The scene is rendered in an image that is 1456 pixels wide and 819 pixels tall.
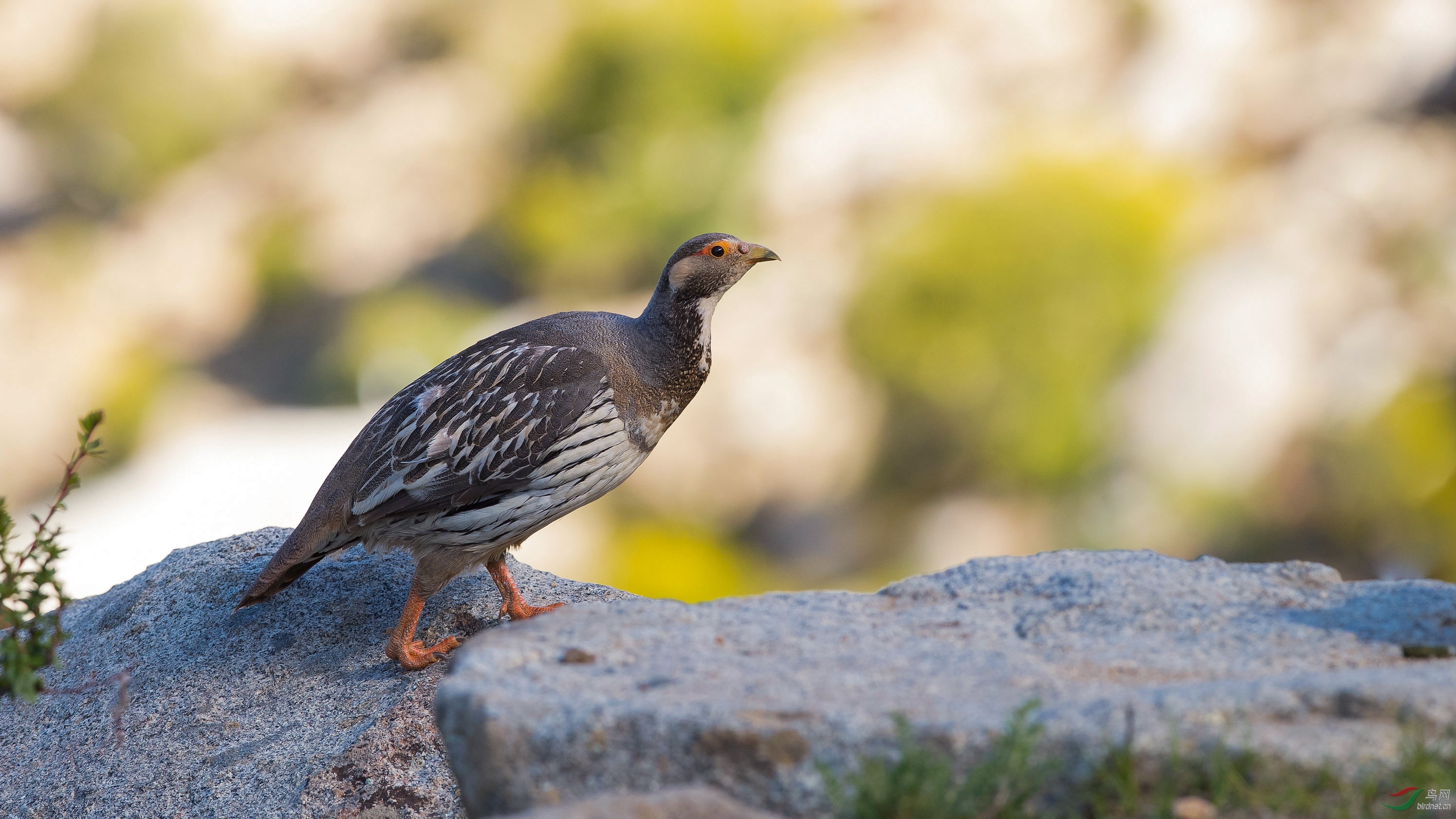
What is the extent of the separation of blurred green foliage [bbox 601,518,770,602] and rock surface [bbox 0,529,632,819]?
2053 centimetres

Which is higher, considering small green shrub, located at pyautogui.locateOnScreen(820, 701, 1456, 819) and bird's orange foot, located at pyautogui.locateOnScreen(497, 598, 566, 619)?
bird's orange foot, located at pyautogui.locateOnScreen(497, 598, 566, 619)

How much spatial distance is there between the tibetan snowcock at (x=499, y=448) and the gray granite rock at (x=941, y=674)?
1.98 m

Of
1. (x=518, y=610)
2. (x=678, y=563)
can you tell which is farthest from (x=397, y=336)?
(x=518, y=610)

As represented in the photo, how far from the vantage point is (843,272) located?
112ft

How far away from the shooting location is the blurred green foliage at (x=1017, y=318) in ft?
106

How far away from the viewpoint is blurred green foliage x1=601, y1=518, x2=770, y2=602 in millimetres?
29062

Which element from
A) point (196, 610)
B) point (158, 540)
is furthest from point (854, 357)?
point (196, 610)

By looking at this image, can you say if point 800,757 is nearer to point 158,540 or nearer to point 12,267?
point 158,540

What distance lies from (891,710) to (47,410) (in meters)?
37.9

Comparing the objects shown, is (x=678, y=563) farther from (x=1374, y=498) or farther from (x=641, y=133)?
(x=641, y=133)

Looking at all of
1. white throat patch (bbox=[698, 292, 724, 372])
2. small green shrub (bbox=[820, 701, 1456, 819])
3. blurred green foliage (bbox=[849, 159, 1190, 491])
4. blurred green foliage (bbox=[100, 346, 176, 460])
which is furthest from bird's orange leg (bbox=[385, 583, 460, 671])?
blurred green foliage (bbox=[100, 346, 176, 460])

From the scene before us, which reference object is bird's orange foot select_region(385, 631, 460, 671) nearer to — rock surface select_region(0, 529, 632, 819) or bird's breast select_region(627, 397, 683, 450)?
rock surface select_region(0, 529, 632, 819)

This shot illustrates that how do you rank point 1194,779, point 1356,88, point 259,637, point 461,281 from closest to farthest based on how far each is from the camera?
point 1194,779 < point 259,637 < point 1356,88 < point 461,281

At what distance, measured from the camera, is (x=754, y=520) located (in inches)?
1249
